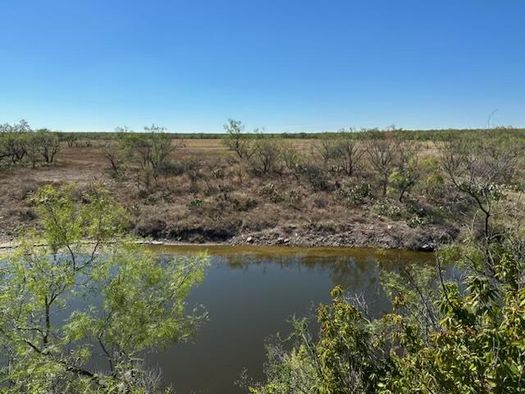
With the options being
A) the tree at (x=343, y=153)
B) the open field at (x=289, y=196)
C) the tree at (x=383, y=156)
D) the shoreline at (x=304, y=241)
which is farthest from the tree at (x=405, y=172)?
the shoreline at (x=304, y=241)

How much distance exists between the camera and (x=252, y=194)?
41.8 m

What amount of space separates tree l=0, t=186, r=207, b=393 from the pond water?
2.66 m

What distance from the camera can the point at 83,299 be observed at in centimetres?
1382

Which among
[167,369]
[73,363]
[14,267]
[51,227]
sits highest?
[51,227]

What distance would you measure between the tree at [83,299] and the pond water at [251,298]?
2659mm

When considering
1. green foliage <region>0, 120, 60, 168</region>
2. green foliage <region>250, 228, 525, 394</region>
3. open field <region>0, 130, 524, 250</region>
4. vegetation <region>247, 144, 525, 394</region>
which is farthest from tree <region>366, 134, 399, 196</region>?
green foliage <region>0, 120, 60, 168</region>

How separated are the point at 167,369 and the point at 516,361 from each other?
14.6 meters

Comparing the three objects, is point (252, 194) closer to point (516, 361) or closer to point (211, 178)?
point (211, 178)

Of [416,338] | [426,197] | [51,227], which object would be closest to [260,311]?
[51,227]

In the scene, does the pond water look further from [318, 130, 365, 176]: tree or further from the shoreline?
[318, 130, 365, 176]: tree

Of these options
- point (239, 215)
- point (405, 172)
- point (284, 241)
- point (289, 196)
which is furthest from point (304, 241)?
point (405, 172)

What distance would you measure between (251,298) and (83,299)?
11.5 meters

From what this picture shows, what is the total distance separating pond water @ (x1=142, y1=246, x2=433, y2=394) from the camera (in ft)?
55.1

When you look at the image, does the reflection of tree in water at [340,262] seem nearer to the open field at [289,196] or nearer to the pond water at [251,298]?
the pond water at [251,298]
